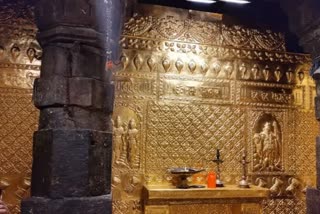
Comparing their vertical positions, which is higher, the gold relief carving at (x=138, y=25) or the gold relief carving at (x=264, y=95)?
the gold relief carving at (x=138, y=25)

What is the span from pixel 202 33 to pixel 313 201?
341cm

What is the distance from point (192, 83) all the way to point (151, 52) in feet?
2.96

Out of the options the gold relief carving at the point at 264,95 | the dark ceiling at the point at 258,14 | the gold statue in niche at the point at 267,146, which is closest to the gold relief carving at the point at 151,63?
the dark ceiling at the point at 258,14

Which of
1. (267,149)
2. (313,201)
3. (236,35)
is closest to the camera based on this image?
(313,201)

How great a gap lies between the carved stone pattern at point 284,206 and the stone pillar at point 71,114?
4.27m

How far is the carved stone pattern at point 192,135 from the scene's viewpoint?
231 inches

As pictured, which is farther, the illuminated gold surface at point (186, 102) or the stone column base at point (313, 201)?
the illuminated gold surface at point (186, 102)

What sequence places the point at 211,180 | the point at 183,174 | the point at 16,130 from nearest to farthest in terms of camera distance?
the point at 16,130
the point at 183,174
the point at 211,180

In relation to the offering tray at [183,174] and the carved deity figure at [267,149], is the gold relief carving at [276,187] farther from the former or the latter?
the offering tray at [183,174]

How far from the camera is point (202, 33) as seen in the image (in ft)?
20.5

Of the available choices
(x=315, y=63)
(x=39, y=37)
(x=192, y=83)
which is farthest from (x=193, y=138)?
(x=39, y=37)

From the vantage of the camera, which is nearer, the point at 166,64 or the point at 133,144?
the point at 133,144

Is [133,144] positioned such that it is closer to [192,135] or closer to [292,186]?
[192,135]

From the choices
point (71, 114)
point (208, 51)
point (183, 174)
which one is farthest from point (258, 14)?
point (71, 114)
